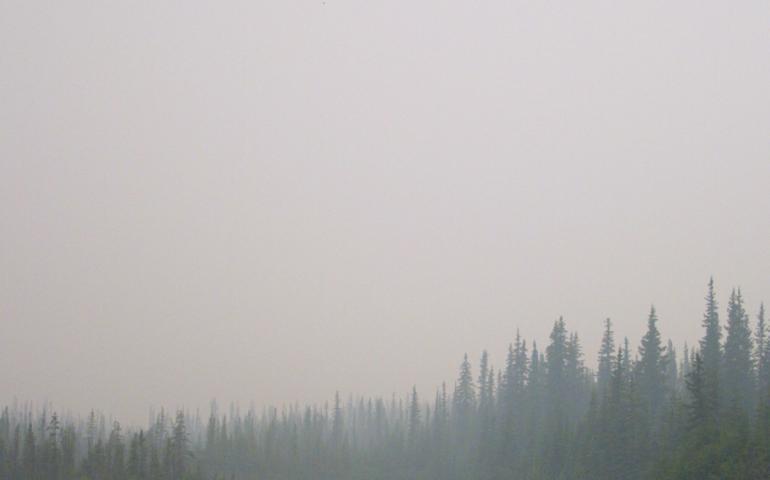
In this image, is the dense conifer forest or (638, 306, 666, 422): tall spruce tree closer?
the dense conifer forest

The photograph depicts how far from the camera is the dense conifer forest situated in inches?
2906

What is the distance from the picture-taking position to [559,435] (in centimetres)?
10325

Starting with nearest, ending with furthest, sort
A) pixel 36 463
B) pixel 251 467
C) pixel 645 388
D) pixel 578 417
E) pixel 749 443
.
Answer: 1. pixel 749 443
2. pixel 645 388
3. pixel 578 417
4. pixel 36 463
5. pixel 251 467

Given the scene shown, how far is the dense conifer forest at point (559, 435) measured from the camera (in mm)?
73812

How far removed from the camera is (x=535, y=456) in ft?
355

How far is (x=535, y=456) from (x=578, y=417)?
19478mm

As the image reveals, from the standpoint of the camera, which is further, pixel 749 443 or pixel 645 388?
pixel 645 388

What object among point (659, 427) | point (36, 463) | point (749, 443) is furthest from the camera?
point (36, 463)

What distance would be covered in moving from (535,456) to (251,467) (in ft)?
256

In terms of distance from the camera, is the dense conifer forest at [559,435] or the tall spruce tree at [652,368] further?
the tall spruce tree at [652,368]

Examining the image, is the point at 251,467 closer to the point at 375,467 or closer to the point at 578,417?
the point at 375,467

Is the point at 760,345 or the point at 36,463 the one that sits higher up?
the point at 760,345

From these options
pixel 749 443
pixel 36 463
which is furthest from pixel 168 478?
pixel 749 443

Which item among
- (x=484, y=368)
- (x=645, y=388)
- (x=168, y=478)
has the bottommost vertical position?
(x=168, y=478)
